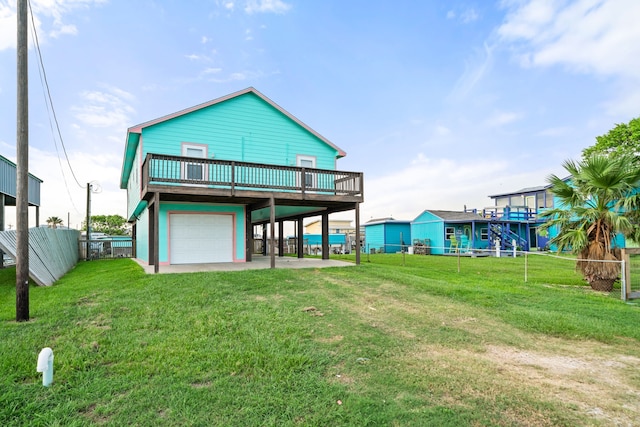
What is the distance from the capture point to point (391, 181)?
81.5 feet

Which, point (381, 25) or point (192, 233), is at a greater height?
point (381, 25)

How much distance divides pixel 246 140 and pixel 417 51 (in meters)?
8.18

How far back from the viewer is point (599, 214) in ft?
31.8

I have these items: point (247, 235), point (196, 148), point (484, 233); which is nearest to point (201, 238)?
point (247, 235)

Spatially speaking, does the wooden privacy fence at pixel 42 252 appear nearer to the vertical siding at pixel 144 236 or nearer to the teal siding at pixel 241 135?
the vertical siding at pixel 144 236

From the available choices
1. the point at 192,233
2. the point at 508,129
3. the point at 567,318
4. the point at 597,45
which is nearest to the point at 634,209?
the point at 567,318

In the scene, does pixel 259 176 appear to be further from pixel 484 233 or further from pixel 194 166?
pixel 484 233

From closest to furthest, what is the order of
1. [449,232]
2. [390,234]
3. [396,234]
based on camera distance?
[449,232]
[390,234]
[396,234]

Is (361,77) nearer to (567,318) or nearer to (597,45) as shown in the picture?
(597,45)

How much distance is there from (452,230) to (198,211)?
20.5m

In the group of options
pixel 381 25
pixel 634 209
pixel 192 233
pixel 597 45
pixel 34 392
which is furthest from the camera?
pixel 381 25

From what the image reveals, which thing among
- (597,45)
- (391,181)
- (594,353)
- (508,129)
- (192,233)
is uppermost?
(597,45)

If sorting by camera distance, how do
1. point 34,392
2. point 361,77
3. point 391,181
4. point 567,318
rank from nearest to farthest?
point 34,392
point 567,318
point 361,77
point 391,181

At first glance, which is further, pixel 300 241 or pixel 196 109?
pixel 300 241
